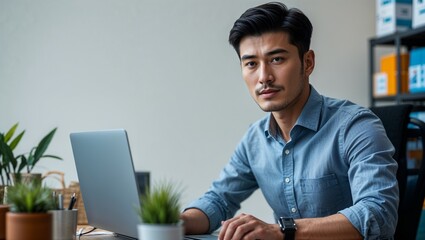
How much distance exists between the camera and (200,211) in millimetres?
1581

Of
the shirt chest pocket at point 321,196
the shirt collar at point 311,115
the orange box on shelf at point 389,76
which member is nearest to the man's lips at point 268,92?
the shirt collar at point 311,115

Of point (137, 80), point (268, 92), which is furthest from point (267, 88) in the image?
point (137, 80)

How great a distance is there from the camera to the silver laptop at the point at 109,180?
1176 mm

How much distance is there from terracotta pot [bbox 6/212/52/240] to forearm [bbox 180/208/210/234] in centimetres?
58

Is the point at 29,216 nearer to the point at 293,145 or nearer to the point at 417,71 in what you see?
the point at 293,145

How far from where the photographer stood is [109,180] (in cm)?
127

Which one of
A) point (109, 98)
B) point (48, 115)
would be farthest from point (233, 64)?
point (48, 115)

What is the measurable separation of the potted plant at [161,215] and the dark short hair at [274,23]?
0.87 m

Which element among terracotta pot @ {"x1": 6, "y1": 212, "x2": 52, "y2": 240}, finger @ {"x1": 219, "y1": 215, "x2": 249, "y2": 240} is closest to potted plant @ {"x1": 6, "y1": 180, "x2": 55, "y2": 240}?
terracotta pot @ {"x1": 6, "y1": 212, "x2": 52, "y2": 240}

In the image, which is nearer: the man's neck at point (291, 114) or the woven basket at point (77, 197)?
the man's neck at point (291, 114)

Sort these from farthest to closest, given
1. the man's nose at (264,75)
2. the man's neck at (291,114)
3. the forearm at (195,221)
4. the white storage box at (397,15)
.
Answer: the white storage box at (397,15) < the man's neck at (291,114) < the man's nose at (264,75) < the forearm at (195,221)

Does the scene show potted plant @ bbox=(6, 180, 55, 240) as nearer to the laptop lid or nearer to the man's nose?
the laptop lid

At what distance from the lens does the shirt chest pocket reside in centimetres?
158

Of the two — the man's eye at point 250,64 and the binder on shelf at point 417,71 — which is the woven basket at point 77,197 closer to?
the man's eye at point 250,64
